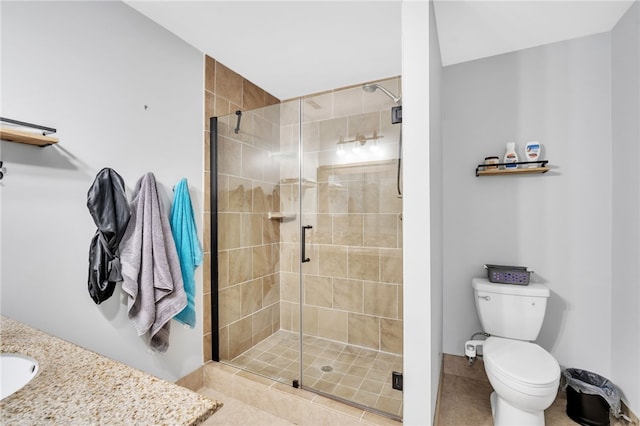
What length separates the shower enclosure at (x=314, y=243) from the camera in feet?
6.23

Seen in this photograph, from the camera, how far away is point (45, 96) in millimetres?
1363

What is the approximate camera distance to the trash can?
172 centimetres

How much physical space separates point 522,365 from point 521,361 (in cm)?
5

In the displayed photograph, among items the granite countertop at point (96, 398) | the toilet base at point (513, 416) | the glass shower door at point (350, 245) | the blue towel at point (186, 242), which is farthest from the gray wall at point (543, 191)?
the granite countertop at point (96, 398)

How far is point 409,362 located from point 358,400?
0.60 meters

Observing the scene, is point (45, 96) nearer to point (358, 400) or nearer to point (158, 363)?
point (158, 363)

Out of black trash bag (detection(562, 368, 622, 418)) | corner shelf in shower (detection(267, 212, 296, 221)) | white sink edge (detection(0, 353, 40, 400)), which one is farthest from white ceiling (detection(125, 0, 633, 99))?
black trash bag (detection(562, 368, 622, 418))

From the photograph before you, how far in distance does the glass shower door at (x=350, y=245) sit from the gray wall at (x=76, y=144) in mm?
921

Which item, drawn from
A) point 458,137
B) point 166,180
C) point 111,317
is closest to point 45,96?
point 166,180

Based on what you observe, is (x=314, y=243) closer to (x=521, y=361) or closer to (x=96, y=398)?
(x=521, y=361)

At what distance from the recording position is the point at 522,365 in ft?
5.31

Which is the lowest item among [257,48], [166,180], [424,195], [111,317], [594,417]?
[594,417]

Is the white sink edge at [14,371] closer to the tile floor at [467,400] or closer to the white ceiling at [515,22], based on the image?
the tile floor at [467,400]

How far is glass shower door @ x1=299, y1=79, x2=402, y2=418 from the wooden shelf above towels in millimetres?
1336
